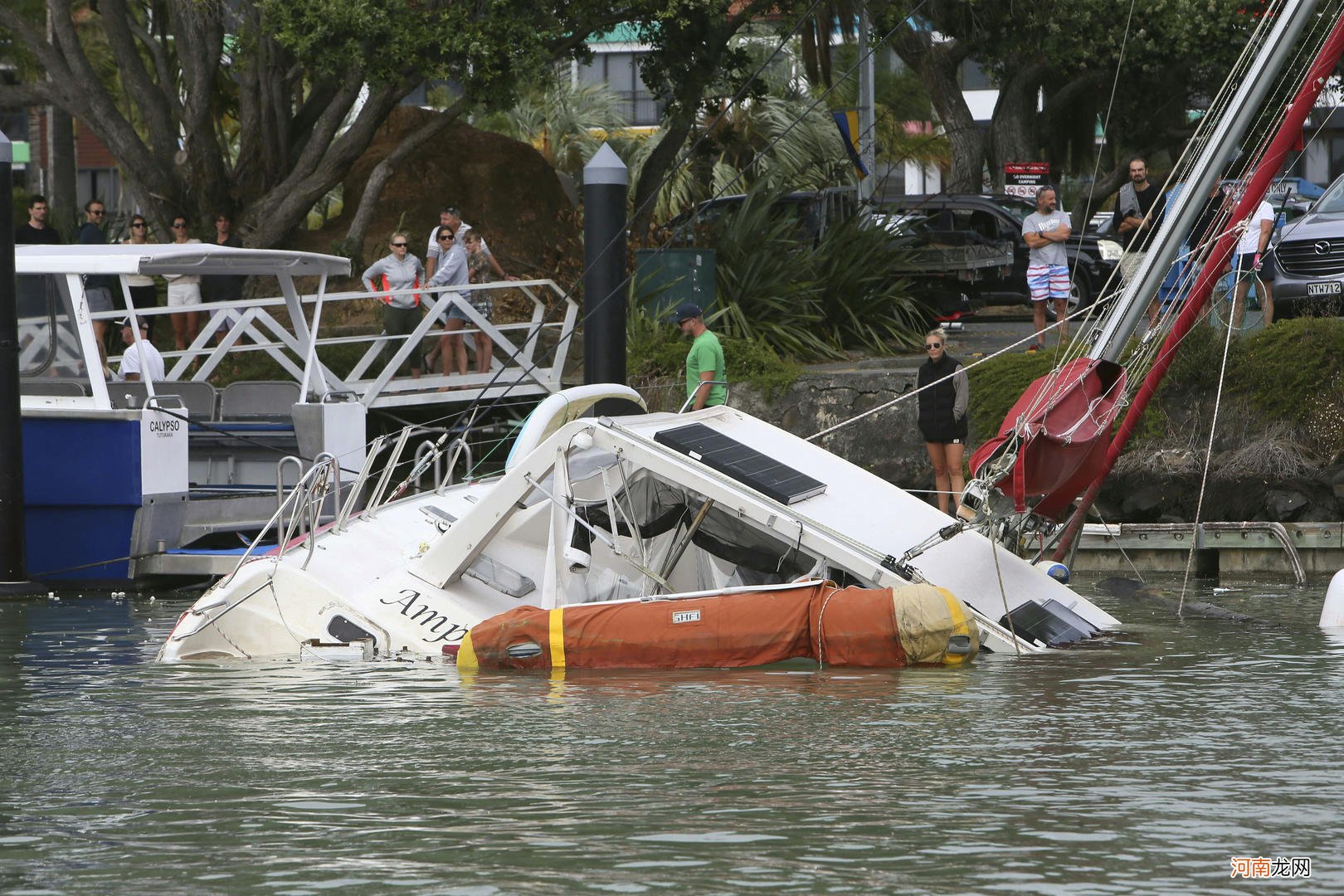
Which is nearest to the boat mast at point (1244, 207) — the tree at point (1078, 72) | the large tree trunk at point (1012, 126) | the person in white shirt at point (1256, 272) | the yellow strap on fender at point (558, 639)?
the yellow strap on fender at point (558, 639)

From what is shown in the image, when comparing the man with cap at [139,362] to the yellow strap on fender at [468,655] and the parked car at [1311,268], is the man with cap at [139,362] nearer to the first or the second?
the yellow strap on fender at [468,655]

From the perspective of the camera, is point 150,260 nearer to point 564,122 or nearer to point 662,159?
point 662,159

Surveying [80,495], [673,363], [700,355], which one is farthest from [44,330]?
[673,363]

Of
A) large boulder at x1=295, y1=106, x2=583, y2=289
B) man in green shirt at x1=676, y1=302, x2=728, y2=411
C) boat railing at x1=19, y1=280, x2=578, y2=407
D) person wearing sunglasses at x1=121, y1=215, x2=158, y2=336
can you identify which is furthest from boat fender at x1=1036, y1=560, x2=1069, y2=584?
large boulder at x1=295, y1=106, x2=583, y2=289

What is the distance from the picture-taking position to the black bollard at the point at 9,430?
15039 mm

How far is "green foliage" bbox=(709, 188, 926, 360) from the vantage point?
21281 mm

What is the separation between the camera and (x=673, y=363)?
64.0 feet

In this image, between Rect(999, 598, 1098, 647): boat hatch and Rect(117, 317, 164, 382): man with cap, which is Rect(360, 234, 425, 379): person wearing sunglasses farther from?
Rect(999, 598, 1098, 647): boat hatch

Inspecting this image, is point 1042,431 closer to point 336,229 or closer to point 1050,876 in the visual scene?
point 1050,876

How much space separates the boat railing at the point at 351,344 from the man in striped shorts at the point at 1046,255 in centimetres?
467

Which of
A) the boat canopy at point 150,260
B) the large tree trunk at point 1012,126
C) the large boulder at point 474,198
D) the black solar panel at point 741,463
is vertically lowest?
the black solar panel at point 741,463

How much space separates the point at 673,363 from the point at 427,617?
8.57 metres

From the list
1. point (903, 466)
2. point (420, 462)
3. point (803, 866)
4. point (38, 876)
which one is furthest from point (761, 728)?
point (903, 466)

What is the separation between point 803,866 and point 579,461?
5.29m
